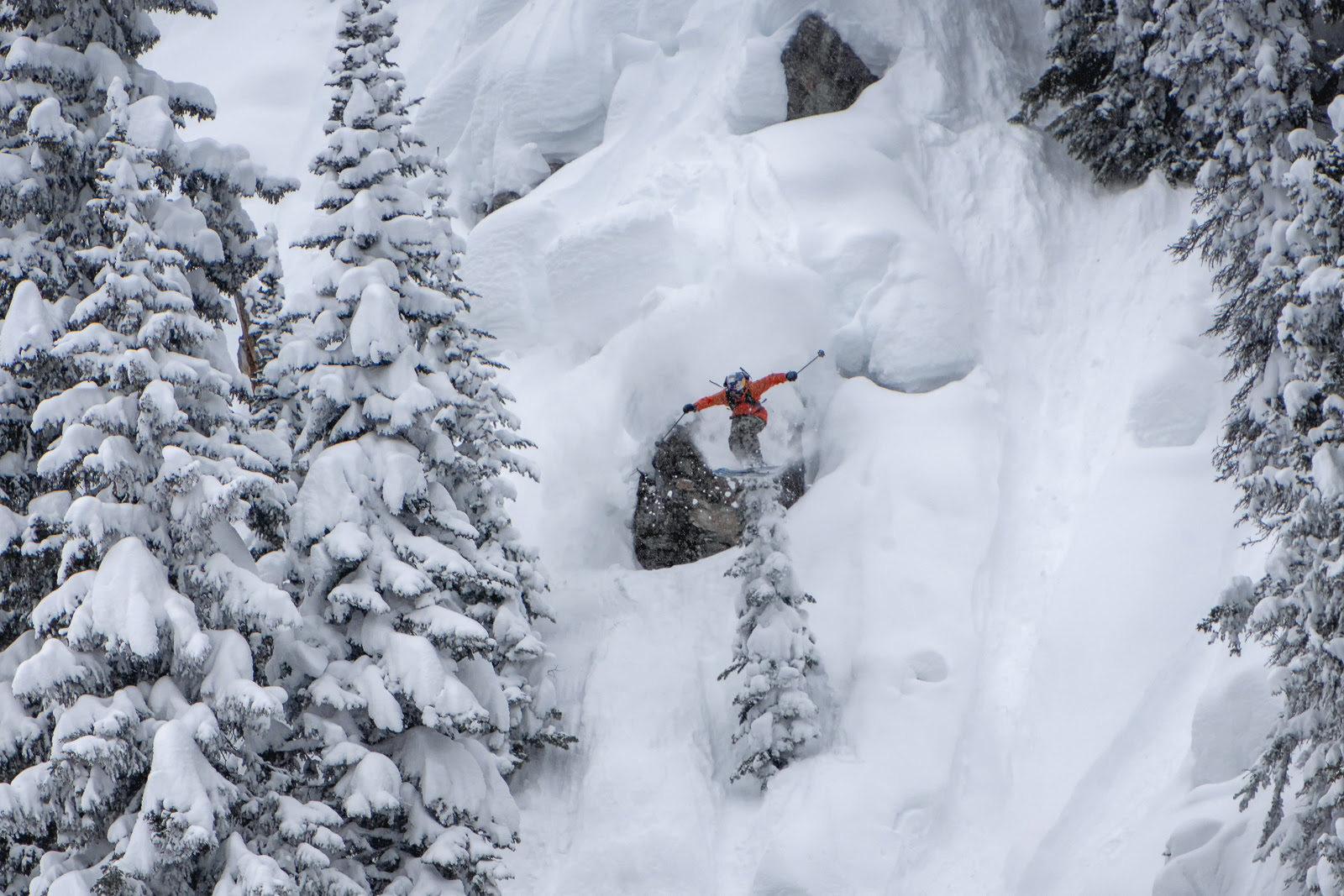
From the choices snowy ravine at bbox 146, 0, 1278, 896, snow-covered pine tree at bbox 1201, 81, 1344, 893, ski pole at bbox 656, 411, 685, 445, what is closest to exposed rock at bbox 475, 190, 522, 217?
snowy ravine at bbox 146, 0, 1278, 896

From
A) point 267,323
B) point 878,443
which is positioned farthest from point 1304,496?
point 267,323

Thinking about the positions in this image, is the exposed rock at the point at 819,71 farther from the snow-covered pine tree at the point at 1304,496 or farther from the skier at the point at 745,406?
the snow-covered pine tree at the point at 1304,496

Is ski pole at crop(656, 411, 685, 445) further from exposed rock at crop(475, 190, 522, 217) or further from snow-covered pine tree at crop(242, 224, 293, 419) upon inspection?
exposed rock at crop(475, 190, 522, 217)

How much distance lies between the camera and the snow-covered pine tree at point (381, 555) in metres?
11.3

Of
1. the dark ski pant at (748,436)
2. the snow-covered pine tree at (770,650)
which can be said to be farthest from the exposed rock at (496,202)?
the snow-covered pine tree at (770,650)

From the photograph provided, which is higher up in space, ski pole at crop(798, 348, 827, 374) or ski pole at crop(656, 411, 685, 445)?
ski pole at crop(798, 348, 827, 374)

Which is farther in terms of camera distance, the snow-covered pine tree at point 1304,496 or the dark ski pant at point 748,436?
the dark ski pant at point 748,436

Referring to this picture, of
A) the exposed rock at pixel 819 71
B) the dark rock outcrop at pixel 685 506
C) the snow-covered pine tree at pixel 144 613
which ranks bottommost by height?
the snow-covered pine tree at pixel 144 613

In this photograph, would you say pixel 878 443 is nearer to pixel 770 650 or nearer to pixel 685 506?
pixel 685 506

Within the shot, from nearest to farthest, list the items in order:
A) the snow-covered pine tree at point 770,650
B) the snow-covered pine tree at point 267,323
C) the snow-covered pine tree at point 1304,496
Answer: the snow-covered pine tree at point 1304,496, the snow-covered pine tree at point 267,323, the snow-covered pine tree at point 770,650

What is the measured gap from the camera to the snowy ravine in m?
15.9

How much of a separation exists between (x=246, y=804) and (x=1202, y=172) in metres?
11.8

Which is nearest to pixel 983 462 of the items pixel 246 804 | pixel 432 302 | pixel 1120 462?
pixel 1120 462

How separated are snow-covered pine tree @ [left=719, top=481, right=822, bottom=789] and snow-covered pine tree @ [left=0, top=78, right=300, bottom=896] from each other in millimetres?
7836
